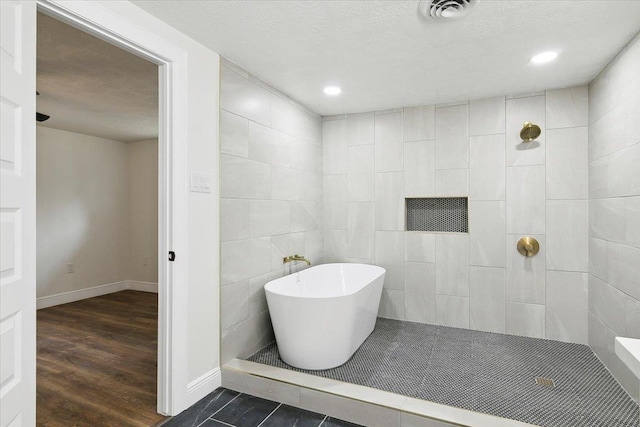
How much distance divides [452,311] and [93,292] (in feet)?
16.0

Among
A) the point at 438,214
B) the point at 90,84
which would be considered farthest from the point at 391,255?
the point at 90,84

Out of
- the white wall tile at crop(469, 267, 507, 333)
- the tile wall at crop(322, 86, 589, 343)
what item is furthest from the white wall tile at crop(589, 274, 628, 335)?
the white wall tile at crop(469, 267, 507, 333)

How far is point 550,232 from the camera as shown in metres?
3.03

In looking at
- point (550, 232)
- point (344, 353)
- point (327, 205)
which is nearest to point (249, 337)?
point (344, 353)

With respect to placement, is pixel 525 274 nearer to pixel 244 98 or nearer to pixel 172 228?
pixel 244 98

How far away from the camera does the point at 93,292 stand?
16.5ft

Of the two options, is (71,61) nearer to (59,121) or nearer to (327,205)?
(59,121)

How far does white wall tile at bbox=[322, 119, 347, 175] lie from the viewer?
12.5 feet

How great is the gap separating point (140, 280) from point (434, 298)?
4392mm

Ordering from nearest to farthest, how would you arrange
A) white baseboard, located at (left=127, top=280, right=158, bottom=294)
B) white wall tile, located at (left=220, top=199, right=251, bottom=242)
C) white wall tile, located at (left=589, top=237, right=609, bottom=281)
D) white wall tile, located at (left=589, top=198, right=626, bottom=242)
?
1. white wall tile, located at (left=589, top=198, right=626, bottom=242)
2. white wall tile, located at (left=220, top=199, right=251, bottom=242)
3. white wall tile, located at (left=589, top=237, right=609, bottom=281)
4. white baseboard, located at (left=127, top=280, right=158, bottom=294)

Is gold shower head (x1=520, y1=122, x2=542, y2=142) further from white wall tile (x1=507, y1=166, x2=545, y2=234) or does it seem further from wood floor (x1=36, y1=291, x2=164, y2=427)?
wood floor (x1=36, y1=291, x2=164, y2=427)

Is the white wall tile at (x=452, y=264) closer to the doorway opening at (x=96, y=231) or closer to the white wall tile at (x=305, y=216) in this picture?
the white wall tile at (x=305, y=216)

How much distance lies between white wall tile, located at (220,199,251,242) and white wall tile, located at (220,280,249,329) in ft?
1.15

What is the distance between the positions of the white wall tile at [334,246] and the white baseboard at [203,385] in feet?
5.85
